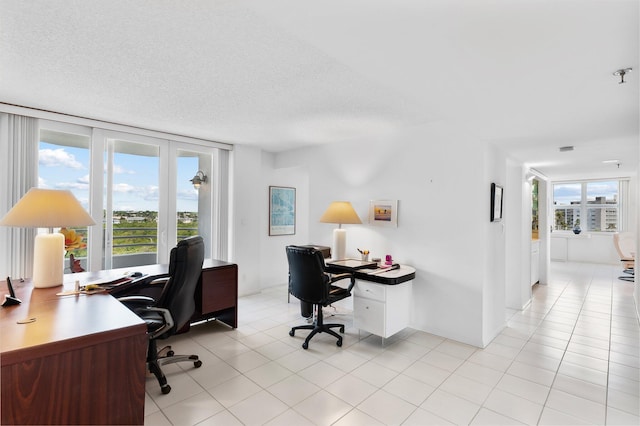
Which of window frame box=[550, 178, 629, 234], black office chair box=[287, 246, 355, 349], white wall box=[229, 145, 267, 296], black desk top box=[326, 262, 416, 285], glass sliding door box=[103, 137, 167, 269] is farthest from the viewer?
window frame box=[550, 178, 629, 234]

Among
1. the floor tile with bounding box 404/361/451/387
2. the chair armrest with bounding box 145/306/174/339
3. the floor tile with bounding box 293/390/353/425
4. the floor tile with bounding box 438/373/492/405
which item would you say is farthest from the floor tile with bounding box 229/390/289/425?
the floor tile with bounding box 438/373/492/405

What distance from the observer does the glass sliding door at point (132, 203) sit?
3838 millimetres

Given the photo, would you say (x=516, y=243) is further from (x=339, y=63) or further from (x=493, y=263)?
(x=339, y=63)

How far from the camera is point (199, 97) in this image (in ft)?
9.52

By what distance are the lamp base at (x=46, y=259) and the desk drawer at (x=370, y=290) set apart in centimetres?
265

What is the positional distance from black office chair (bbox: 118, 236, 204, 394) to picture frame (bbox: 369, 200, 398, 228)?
229cm

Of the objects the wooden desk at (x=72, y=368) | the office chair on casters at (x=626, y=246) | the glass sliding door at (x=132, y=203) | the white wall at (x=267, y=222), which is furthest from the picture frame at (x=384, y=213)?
the office chair on casters at (x=626, y=246)

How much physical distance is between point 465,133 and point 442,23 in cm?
199

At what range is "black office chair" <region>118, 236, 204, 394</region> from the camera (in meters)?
2.26

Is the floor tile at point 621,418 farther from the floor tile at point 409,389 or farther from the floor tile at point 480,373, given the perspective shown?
the floor tile at point 409,389

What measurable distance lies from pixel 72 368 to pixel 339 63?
7.33 ft

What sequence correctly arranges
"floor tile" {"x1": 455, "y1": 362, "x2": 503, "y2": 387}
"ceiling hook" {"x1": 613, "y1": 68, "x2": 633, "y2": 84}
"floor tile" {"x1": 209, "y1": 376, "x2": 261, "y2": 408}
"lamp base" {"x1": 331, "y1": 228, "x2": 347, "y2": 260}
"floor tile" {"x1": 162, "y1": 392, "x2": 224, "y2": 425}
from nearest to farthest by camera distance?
1. "ceiling hook" {"x1": 613, "y1": 68, "x2": 633, "y2": 84}
2. "floor tile" {"x1": 162, "y1": 392, "x2": 224, "y2": 425}
3. "floor tile" {"x1": 209, "y1": 376, "x2": 261, "y2": 408}
4. "floor tile" {"x1": 455, "y1": 362, "x2": 503, "y2": 387}
5. "lamp base" {"x1": 331, "y1": 228, "x2": 347, "y2": 260}

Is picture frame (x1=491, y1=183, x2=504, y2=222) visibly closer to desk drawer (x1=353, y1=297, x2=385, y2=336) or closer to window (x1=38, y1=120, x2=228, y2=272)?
desk drawer (x1=353, y1=297, x2=385, y2=336)

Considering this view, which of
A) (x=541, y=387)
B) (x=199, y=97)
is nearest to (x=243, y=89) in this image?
(x=199, y=97)
